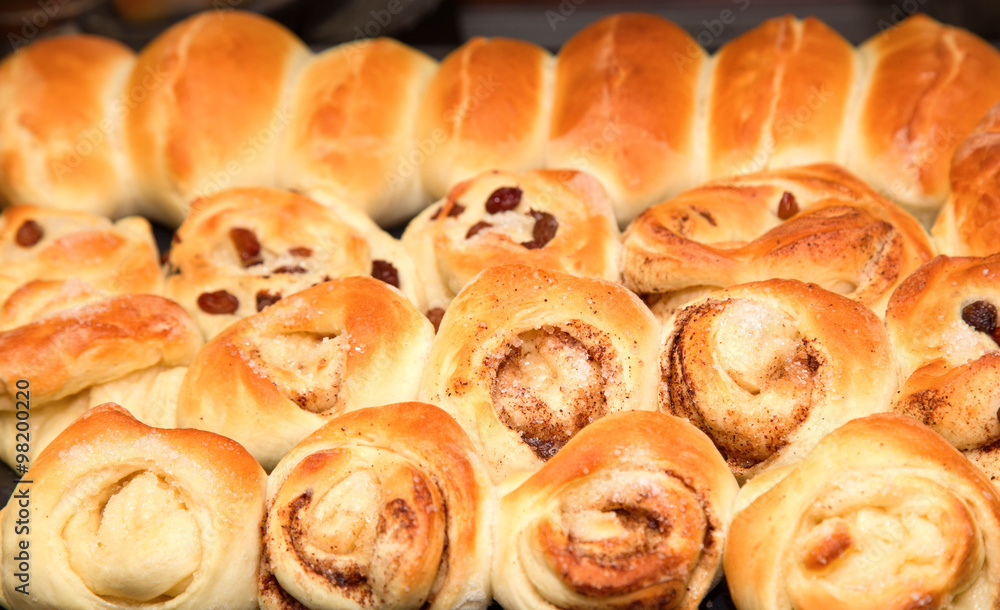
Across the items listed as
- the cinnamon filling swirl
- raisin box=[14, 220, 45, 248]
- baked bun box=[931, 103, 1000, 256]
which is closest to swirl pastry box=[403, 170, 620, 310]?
the cinnamon filling swirl

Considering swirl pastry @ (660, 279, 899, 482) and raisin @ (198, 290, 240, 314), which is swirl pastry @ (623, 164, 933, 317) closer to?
swirl pastry @ (660, 279, 899, 482)

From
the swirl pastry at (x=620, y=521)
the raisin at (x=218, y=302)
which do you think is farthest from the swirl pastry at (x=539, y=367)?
the raisin at (x=218, y=302)

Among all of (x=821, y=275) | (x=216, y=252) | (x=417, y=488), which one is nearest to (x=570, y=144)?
(x=821, y=275)

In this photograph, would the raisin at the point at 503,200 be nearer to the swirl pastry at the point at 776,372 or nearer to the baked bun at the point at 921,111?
the swirl pastry at the point at 776,372

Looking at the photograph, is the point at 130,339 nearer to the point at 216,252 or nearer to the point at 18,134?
the point at 216,252

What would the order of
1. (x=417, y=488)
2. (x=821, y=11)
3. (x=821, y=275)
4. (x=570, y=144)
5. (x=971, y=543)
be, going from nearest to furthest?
(x=971, y=543), (x=417, y=488), (x=821, y=275), (x=570, y=144), (x=821, y=11)

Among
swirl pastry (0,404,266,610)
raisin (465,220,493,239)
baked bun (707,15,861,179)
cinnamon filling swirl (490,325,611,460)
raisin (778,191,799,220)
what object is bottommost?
swirl pastry (0,404,266,610)
